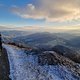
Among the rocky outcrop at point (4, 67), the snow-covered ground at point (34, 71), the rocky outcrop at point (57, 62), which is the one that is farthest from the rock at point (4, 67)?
the rocky outcrop at point (57, 62)

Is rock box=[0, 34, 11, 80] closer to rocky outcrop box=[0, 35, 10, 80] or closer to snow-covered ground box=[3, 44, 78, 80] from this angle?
rocky outcrop box=[0, 35, 10, 80]

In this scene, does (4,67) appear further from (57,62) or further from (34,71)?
(57,62)

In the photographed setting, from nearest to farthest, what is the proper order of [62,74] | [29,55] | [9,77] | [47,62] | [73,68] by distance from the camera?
[9,77] < [62,74] < [73,68] < [47,62] < [29,55]

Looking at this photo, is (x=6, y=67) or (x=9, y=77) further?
(x=6, y=67)

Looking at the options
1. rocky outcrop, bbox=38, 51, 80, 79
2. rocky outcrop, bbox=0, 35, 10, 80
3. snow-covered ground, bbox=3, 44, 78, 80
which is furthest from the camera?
rocky outcrop, bbox=38, 51, 80, 79

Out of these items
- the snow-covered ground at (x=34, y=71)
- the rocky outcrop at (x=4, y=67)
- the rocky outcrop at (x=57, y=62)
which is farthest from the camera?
the rocky outcrop at (x=57, y=62)

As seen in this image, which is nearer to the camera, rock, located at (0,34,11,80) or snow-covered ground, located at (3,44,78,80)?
rock, located at (0,34,11,80)

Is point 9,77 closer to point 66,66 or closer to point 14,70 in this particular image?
point 14,70

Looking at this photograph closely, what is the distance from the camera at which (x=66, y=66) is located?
2277 cm

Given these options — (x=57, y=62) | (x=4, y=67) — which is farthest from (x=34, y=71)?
(x=57, y=62)

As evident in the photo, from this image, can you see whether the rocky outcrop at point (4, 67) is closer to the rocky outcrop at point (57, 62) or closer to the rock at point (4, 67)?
the rock at point (4, 67)

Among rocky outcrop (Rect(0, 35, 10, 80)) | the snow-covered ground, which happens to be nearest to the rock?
rocky outcrop (Rect(0, 35, 10, 80))

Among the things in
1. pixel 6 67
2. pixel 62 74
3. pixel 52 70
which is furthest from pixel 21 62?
pixel 62 74

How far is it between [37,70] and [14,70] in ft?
9.72
